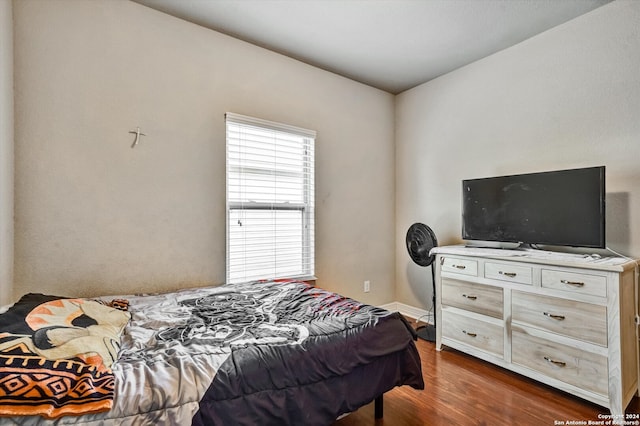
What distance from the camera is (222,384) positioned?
120 centimetres

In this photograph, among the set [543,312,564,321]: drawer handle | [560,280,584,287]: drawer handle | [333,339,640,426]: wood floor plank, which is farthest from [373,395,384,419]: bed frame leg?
[560,280,584,287]: drawer handle

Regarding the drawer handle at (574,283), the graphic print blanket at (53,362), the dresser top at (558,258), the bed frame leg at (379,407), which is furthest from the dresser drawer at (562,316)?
the graphic print blanket at (53,362)

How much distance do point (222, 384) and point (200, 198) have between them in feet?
5.44

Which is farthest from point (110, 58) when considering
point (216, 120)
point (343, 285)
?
point (343, 285)

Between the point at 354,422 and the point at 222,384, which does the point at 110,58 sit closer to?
the point at 222,384

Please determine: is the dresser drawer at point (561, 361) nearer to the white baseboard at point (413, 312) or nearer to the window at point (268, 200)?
the white baseboard at point (413, 312)

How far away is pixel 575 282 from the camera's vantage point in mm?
1983

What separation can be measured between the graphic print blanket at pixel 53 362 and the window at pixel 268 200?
1321 millimetres

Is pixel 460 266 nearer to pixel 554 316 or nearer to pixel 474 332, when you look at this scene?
pixel 474 332

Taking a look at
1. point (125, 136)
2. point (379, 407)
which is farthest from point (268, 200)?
point (379, 407)

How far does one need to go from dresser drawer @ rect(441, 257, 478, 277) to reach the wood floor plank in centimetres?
75

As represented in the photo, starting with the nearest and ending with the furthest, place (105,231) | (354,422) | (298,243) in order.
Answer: (354,422) < (105,231) < (298,243)

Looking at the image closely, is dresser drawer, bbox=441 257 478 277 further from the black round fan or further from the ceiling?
the ceiling

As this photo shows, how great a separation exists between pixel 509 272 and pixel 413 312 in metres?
1.57
